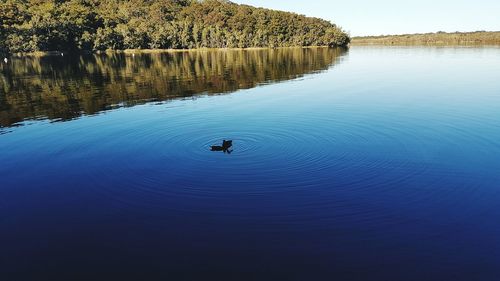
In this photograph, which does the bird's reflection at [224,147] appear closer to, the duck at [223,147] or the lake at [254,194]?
the duck at [223,147]

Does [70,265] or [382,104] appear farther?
[382,104]

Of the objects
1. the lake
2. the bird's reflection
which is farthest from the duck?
the lake

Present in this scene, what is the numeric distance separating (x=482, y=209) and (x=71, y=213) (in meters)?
21.4

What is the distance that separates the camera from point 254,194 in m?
19.9

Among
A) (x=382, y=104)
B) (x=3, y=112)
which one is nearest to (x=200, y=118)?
(x=382, y=104)

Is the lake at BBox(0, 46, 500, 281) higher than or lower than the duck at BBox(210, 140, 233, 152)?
lower

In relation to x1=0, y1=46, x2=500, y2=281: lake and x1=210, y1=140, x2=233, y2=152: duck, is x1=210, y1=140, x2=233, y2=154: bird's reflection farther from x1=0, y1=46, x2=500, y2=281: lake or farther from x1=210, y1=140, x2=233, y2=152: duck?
x1=0, y1=46, x2=500, y2=281: lake

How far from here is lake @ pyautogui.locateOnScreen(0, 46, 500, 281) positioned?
14.1 metres

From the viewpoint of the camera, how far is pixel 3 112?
44375mm

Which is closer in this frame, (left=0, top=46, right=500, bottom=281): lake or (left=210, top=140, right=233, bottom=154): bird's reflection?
(left=0, top=46, right=500, bottom=281): lake

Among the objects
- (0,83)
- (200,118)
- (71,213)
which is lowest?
(71,213)

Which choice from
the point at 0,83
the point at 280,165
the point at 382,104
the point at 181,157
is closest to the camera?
the point at 280,165

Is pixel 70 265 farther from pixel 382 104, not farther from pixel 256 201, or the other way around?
pixel 382 104

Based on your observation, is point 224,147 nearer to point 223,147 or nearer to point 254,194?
point 223,147
